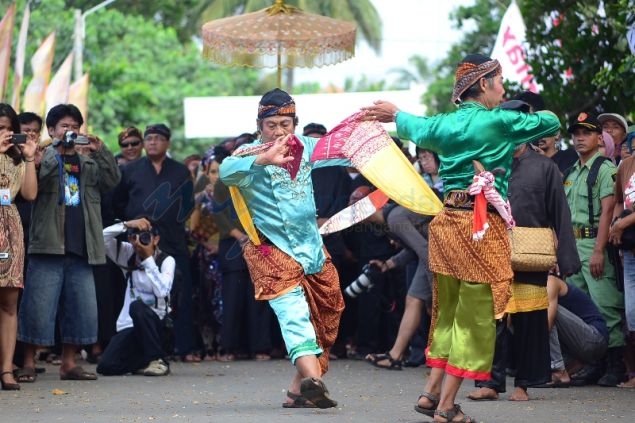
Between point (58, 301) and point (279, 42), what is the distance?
15.9 ft

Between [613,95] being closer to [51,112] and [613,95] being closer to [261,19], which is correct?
[261,19]

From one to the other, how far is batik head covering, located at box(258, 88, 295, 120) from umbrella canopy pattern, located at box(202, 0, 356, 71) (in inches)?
232

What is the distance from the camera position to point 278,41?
49.5 feet

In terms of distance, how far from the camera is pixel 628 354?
11.1 metres

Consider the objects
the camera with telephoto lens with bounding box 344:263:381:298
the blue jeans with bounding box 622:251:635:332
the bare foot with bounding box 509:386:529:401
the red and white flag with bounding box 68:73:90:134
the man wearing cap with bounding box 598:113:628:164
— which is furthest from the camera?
the red and white flag with bounding box 68:73:90:134

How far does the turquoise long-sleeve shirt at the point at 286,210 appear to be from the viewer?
9008 mm

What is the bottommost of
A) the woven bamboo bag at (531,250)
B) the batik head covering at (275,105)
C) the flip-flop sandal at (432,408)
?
the flip-flop sandal at (432,408)

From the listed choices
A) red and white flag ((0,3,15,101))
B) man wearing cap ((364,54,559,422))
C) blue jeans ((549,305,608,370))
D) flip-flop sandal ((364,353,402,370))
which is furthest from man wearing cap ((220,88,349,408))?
red and white flag ((0,3,15,101))

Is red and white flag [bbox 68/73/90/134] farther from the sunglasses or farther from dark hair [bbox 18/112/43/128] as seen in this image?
dark hair [bbox 18/112/43/128]

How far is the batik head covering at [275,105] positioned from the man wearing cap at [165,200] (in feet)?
15.4

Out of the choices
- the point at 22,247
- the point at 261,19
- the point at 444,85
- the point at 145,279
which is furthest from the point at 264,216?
the point at 444,85

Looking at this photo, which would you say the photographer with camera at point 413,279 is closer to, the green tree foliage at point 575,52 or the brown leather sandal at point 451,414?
the green tree foliage at point 575,52

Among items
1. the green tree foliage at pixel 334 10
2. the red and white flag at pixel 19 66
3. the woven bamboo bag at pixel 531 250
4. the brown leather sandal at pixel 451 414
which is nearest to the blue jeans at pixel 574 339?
the woven bamboo bag at pixel 531 250

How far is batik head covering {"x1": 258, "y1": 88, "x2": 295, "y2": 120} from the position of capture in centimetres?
903
